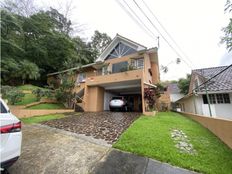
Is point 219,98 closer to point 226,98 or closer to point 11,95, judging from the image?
point 226,98

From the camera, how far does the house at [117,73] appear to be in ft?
38.7

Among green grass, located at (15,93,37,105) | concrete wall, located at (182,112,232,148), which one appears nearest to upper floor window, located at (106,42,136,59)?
green grass, located at (15,93,37,105)

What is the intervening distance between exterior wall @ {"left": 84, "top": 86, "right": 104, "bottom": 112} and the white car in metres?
10.5

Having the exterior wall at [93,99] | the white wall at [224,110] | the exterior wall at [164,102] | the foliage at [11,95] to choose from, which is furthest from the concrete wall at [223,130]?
the foliage at [11,95]

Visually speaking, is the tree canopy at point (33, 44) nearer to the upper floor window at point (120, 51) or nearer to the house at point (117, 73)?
the house at point (117, 73)

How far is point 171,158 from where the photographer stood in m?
3.25

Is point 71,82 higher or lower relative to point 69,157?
higher

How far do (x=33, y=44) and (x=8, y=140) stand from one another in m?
16.4

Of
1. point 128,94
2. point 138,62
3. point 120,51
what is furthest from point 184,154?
point 128,94

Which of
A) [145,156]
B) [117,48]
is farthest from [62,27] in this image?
[145,156]

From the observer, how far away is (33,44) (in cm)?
1526

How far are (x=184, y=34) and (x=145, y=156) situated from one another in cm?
1107

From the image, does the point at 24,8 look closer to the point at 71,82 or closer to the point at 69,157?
the point at 71,82

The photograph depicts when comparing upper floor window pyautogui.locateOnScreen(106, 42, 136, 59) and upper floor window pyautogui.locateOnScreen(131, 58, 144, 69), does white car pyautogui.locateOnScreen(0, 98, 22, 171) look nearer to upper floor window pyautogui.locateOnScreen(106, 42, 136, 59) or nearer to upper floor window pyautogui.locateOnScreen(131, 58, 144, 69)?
upper floor window pyautogui.locateOnScreen(131, 58, 144, 69)
